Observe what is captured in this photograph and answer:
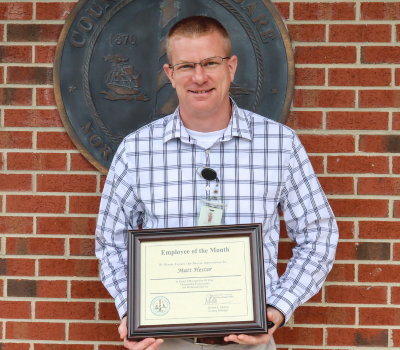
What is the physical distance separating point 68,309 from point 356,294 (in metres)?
1.58

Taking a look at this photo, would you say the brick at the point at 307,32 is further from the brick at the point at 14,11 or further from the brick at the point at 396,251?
the brick at the point at 14,11

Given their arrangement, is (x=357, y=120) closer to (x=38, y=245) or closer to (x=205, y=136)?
(x=205, y=136)

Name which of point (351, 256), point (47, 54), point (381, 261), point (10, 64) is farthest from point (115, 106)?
point (381, 261)

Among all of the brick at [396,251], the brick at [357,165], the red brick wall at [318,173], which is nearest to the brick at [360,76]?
the red brick wall at [318,173]

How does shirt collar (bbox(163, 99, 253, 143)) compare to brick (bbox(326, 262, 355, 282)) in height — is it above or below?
above

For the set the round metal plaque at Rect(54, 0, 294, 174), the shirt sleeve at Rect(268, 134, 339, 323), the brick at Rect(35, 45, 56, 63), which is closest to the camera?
the shirt sleeve at Rect(268, 134, 339, 323)

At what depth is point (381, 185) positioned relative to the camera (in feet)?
7.85

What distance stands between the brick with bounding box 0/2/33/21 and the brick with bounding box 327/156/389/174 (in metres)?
1.82

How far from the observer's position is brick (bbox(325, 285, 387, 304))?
95.3 inches

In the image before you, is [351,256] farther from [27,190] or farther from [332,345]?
[27,190]

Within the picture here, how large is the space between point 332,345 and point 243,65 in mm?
1580

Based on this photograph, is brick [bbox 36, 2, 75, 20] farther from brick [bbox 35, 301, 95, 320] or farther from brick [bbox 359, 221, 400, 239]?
brick [bbox 359, 221, 400, 239]

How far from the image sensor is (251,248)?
65.3 inches
